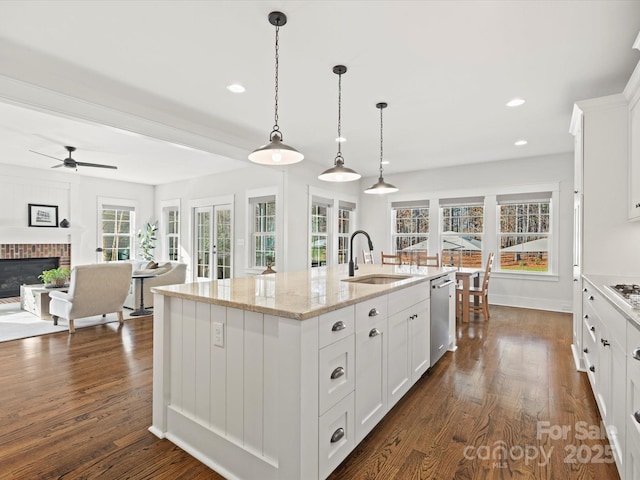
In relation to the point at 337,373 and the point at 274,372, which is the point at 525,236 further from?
the point at 274,372

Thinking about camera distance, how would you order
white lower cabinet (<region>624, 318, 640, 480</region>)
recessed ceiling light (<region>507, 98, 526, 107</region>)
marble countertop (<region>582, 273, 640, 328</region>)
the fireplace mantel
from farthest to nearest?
the fireplace mantel < recessed ceiling light (<region>507, 98, 526, 107</region>) < marble countertop (<region>582, 273, 640, 328</region>) < white lower cabinet (<region>624, 318, 640, 480</region>)

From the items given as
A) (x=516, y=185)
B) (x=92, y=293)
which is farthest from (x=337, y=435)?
(x=516, y=185)

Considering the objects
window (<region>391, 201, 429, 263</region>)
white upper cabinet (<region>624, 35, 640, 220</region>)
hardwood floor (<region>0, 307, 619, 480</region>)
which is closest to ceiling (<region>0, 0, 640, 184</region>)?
white upper cabinet (<region>624, 35, 640, 220</region>)

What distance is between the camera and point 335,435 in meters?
1.69

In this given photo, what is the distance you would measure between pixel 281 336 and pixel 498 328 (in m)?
4.11

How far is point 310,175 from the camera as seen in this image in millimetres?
6316

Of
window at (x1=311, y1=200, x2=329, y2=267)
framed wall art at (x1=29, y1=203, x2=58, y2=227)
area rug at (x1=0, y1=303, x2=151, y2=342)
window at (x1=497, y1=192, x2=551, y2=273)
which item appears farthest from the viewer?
window at (x1=311, y1=200, x2=329, y2=267)

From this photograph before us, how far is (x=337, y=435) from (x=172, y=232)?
797 centimetres

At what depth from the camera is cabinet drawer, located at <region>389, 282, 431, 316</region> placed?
2.30m

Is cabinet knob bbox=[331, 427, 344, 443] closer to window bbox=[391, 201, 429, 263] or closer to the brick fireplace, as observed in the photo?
window bbox=[391, 201, 429, 263]

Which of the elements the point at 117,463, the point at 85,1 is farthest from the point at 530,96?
the point at 117,463

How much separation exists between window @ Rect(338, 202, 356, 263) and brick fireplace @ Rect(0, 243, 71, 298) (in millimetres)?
6012

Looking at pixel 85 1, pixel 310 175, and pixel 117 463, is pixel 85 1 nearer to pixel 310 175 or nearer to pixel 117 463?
pixel 117 463

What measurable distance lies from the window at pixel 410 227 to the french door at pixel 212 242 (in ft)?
12.1
